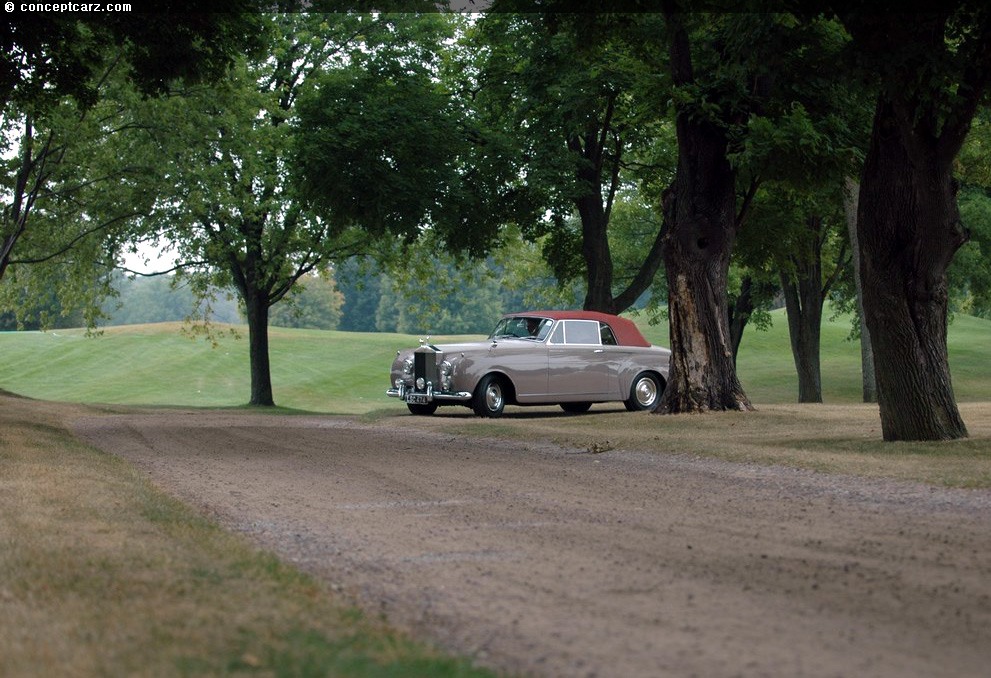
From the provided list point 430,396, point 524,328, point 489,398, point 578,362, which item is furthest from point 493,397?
point 578,362

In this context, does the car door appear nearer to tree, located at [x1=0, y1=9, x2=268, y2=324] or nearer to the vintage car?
the vintage car

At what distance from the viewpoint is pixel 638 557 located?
730cm

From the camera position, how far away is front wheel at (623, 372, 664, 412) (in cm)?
2578

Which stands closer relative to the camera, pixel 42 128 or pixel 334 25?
pixel 42 128

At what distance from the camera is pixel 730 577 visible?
6633 millimetres

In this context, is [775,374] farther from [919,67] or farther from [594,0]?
[919,67]

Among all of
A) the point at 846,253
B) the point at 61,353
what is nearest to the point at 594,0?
the point at 846,253

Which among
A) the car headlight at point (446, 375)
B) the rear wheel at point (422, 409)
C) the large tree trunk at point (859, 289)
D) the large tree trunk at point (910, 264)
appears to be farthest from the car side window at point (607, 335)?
the large tree trunk at point (910, 264)

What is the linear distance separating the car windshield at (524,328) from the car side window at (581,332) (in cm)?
45

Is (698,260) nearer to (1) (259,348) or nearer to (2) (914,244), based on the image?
(2) (914,244)

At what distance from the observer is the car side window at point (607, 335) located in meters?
25.2

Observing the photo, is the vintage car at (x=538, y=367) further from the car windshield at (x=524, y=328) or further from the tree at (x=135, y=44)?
the tree at (x=135, y=44)

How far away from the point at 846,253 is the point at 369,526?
33.8 metres

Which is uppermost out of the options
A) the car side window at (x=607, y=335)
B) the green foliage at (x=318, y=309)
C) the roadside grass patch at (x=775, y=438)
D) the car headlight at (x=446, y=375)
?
the green foliage at (x=318, y=309)
